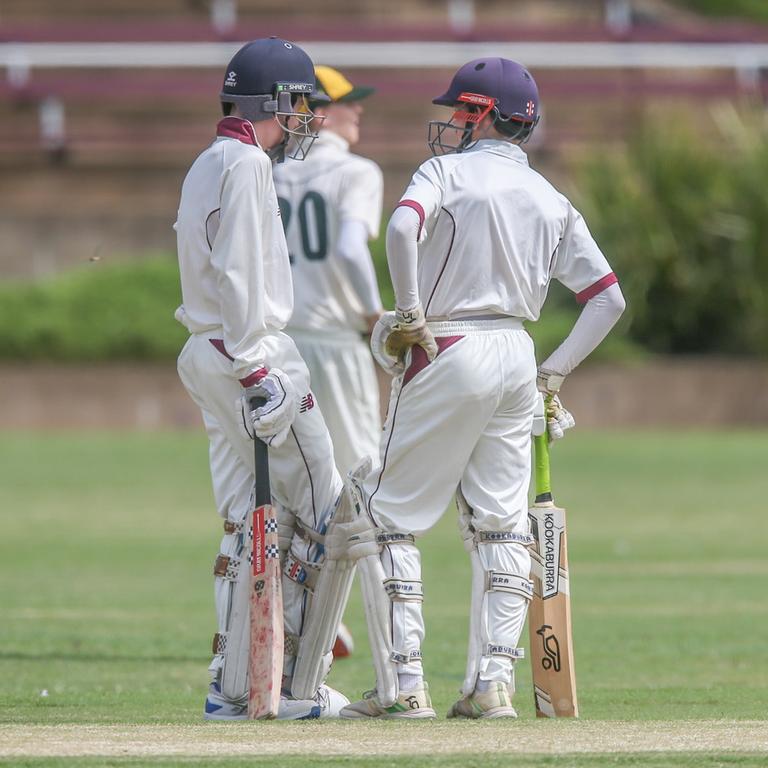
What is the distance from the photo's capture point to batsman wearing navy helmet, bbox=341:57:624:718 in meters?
6.09

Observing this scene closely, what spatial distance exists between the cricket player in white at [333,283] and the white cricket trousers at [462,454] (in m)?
2.24

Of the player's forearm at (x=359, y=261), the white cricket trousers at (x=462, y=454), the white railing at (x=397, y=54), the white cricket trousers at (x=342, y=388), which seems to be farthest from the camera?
the white railing at (x=397, y=54)

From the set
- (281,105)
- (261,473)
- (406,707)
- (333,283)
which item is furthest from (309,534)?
(333,283)

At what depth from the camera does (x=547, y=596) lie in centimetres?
643

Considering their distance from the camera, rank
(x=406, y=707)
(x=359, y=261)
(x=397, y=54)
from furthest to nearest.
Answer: (x=397, y=54) → (x=359, y=261) → (x=406, y=707)

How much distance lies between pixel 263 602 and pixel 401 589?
475 millimetres

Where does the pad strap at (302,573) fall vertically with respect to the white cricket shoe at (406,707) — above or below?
above

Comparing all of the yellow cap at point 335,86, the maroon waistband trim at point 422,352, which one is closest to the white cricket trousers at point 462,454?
the maroon waistband trim at point 422,352

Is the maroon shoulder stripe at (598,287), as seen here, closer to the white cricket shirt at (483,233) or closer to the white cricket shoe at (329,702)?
the white cricket shirt at (483,233)

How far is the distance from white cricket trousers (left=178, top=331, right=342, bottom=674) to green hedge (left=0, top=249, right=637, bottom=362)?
16620mm

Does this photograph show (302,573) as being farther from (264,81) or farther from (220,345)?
(264,81)

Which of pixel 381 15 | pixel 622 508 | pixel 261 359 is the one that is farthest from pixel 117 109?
pixel 261 359

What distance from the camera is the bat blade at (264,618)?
235 inches

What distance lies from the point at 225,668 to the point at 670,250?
18900 millimetres
